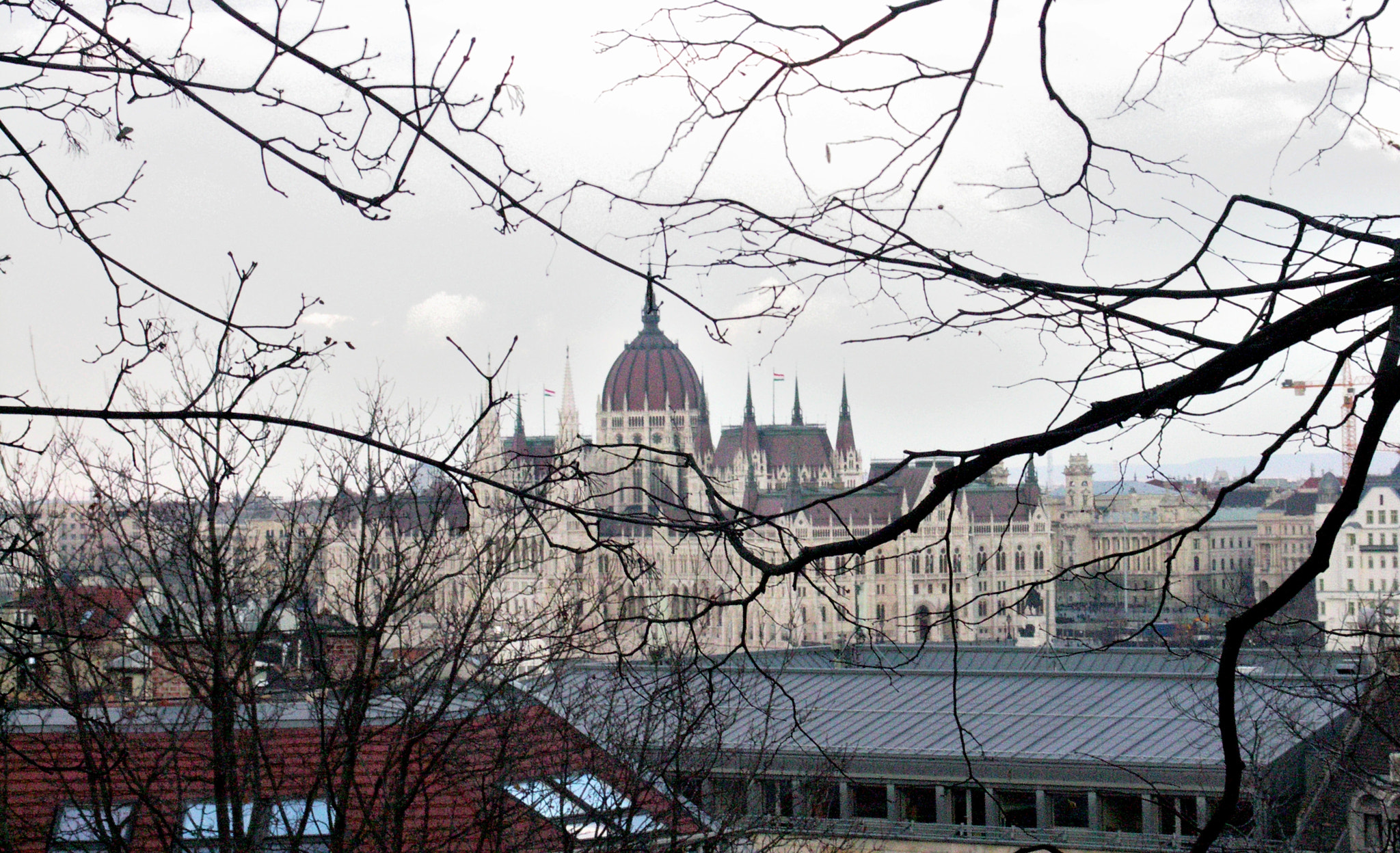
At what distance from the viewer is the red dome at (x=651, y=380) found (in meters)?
90.6

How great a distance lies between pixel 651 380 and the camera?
91000 mm

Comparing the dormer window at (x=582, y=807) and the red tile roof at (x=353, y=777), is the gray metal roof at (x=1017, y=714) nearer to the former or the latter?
the red tile roof at (x=353, y=777)

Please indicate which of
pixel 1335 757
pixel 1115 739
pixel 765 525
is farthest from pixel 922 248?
pixel 1115 739

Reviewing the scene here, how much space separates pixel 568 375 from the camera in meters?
88.1

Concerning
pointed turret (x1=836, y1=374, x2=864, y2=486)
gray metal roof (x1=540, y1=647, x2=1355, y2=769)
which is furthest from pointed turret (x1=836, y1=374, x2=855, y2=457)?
gray metal roof (x1=540, y1=647, x2=1355, y2=769)

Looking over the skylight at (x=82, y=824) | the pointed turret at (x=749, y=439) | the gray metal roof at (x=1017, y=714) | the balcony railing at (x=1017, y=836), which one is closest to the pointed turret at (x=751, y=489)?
the pointed turret at (x=749, y=439)

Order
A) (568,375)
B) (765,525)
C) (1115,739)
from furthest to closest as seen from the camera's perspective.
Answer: (568,375) < (1115,739) < (765,525)

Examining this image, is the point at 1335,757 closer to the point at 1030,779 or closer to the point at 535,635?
the point at 535,635

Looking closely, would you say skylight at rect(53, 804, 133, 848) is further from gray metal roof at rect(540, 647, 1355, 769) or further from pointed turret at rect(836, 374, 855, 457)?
pointed turret at rect(836, 374, 855, 457)

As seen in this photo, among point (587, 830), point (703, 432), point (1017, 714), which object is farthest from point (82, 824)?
point (703, 432)

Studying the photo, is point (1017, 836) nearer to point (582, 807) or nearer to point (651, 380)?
point (582, 807)

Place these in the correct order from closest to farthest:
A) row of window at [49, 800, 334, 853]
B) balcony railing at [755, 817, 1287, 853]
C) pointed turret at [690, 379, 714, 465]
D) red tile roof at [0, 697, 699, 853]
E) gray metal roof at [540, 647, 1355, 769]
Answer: row of window at [49, 800, 334, 853], red tile roof at [0, 697, 699, 853], balcony railing at [755, 817, 1287, 853], gray metal roof at [540, 647, 1355, 769], pointed turret at [690, 379, 714, 465]

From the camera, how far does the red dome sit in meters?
90.6

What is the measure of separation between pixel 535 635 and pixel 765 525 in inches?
242
